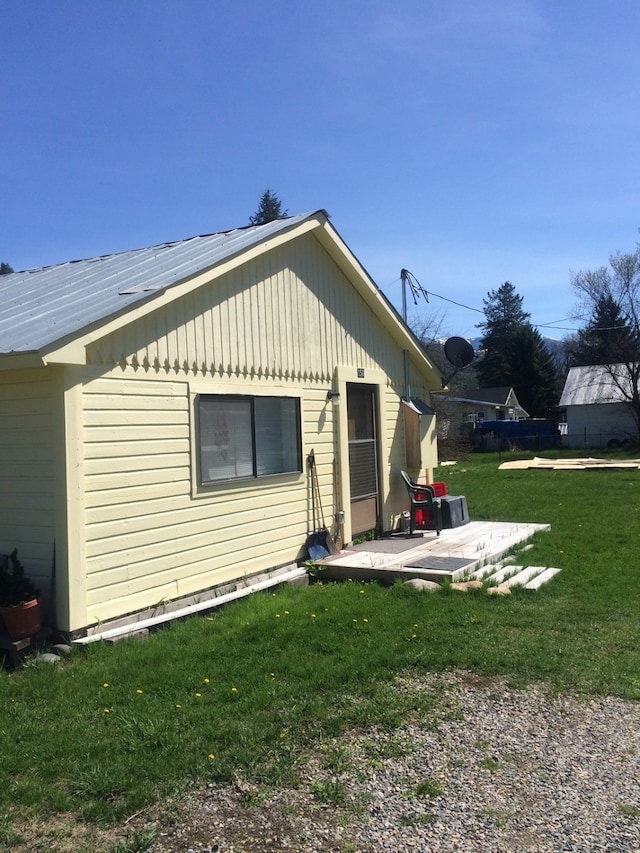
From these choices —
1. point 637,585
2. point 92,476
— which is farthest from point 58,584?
point 637,585

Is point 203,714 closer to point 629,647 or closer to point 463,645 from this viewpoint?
point 463,645

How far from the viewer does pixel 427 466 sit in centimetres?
1166

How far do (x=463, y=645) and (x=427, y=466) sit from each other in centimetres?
587

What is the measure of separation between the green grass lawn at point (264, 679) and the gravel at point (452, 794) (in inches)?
8.1

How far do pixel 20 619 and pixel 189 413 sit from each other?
8.12ft

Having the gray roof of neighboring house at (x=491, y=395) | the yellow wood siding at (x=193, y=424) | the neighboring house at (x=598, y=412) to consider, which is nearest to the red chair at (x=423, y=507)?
the yellow wood siding at (x=193, y=424)

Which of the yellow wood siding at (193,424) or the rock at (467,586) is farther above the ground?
the yellow wood siding at (193,424)

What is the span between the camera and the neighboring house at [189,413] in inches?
236

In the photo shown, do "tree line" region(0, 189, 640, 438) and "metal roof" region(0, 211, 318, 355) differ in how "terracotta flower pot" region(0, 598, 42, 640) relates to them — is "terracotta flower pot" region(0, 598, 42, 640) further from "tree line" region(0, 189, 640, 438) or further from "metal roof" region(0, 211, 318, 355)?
"tree line" region(0, 189, 640, 438)

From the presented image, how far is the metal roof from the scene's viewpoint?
5.99m

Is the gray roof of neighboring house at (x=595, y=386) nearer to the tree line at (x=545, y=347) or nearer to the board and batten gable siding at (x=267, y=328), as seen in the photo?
the tree line at (x=545, y=347)

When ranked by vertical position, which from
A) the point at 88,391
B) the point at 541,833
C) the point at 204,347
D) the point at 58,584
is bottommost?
the point at 541,833

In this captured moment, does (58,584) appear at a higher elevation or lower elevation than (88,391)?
lower

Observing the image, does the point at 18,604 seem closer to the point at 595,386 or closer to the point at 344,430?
the point at 344,430
